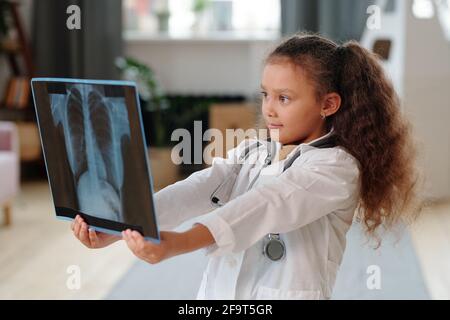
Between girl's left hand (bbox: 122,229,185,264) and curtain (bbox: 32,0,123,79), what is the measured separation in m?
4.11

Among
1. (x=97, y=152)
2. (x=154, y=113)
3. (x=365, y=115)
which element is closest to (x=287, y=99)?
(x=365, y=115)

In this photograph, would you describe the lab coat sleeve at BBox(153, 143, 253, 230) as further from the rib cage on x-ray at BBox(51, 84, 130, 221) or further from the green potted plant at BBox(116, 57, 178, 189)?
the green potted plant at BBox(116, 57, 178, 189)

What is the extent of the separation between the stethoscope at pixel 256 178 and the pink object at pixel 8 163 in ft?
8.76

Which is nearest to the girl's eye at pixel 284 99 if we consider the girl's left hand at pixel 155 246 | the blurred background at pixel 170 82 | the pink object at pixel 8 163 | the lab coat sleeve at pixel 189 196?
the lab coat sleeve at pixel 189 196

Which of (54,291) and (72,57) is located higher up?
(72,57)

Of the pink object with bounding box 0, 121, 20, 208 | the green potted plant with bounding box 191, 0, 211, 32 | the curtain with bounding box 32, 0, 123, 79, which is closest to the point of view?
the pink object with bounding box 0, 121, 20, 208

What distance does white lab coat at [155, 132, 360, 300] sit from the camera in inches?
42.9

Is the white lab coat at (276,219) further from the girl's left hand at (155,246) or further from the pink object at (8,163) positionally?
the pink object at (8,163)

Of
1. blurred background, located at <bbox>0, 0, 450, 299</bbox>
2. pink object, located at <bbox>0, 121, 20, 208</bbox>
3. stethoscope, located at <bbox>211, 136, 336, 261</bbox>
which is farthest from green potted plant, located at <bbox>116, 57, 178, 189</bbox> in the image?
stethoscope, located at <bbox>211, 136, 336, 261</bbox>

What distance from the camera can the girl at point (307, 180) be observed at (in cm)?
Answer: 112
